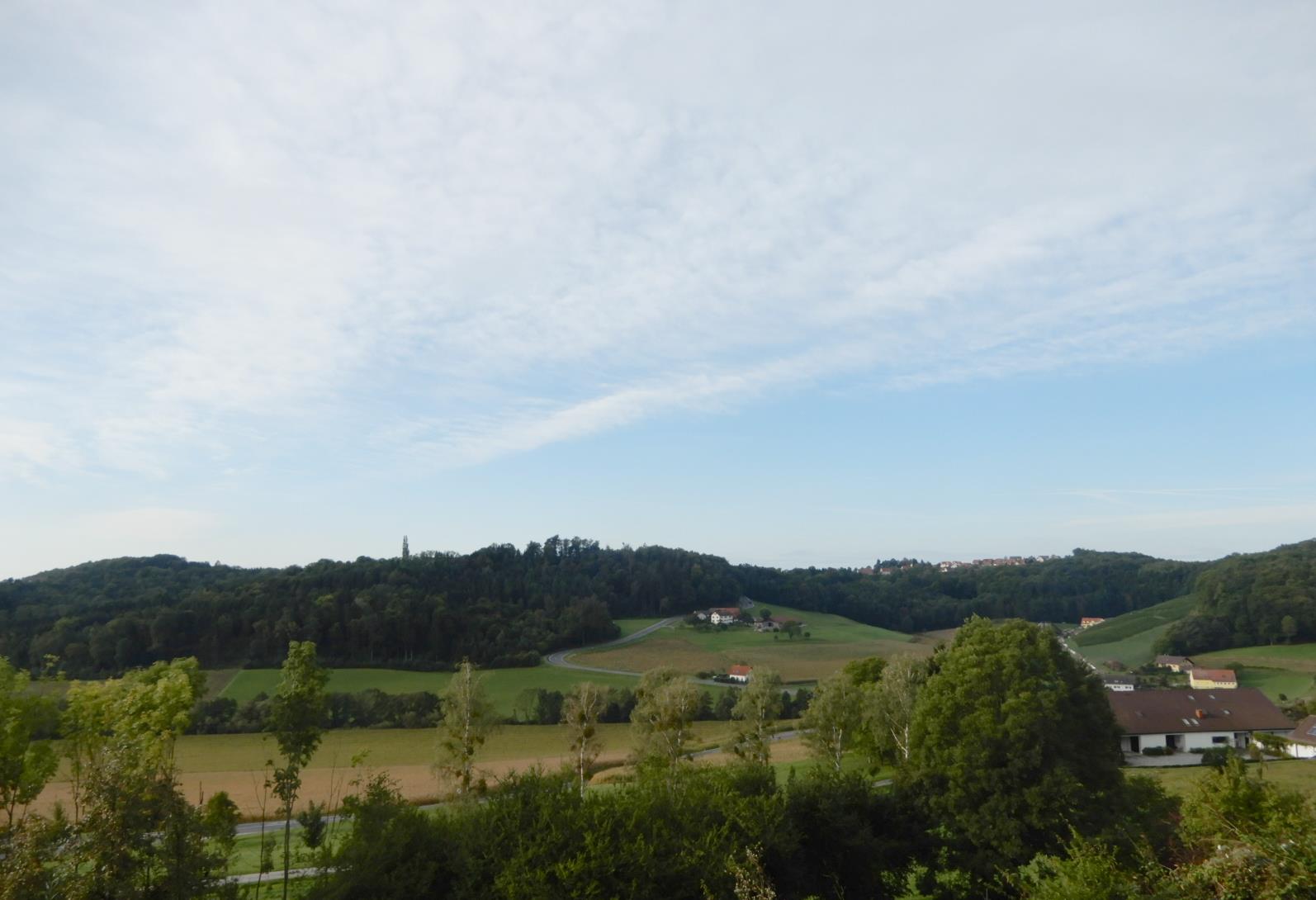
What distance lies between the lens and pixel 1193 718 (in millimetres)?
59406

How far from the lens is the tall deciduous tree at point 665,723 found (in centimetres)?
3791

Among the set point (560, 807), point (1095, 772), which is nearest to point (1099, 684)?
point (1095, 772)

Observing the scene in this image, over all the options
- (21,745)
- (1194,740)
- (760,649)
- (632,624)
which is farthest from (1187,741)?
(632,624)

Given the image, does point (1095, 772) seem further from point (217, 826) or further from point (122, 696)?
point (122, 696)

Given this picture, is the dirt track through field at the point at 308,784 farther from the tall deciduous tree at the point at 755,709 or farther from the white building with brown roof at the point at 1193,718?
the white building with brown roof at the point at 1193,718

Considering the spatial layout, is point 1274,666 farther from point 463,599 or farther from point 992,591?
point 463,599

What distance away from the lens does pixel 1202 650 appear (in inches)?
3615

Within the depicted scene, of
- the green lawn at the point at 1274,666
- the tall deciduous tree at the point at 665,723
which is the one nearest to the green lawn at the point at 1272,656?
the green lawn at the point at 1274,666

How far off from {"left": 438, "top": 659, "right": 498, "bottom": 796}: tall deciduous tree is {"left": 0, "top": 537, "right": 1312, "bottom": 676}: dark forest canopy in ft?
180

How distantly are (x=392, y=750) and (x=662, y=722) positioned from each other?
26756 millimetres

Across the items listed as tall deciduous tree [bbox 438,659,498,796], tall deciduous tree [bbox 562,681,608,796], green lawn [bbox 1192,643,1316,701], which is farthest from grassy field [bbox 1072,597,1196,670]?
tall deciduous tree [bbox 438,659,498,796]

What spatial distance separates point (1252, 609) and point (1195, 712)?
4255 centimetres

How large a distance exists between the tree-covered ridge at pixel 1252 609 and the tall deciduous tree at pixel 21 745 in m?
108

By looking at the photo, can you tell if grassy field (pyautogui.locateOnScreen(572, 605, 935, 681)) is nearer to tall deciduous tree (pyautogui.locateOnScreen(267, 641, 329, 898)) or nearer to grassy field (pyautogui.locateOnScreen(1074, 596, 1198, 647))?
grassy field (pyautogui.locateOnScreen(1074, 596, 1198, 647))
